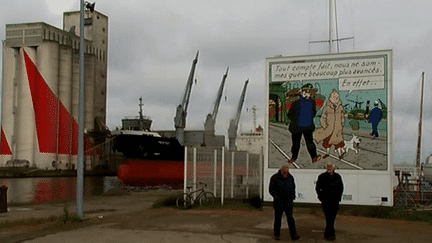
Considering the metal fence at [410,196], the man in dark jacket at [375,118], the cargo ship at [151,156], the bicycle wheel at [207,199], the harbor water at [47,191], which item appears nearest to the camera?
the man in dark jacket at [375,118]

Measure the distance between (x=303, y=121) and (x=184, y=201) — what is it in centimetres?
534

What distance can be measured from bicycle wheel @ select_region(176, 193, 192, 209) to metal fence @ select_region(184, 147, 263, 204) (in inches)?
13.7

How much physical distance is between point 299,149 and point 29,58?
89.2 metres

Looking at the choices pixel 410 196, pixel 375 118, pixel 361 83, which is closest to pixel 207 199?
pixel 375 118

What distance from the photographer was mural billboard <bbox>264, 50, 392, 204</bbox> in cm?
1588

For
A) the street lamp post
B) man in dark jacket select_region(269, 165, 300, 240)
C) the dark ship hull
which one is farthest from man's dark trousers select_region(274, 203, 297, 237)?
the dark ship hull

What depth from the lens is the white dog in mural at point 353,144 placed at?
631 inches

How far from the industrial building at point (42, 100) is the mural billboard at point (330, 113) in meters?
78.5

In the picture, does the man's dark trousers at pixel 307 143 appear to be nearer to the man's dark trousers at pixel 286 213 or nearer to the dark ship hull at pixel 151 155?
the man's dark trousers at pixel 286 213

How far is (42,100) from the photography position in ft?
299

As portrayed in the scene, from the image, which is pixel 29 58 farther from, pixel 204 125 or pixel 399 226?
pixel 399 226

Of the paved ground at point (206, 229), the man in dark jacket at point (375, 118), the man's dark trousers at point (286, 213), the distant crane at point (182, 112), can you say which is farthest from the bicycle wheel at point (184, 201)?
the distant crane at point (182, 112)

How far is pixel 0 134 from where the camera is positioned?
94188mm

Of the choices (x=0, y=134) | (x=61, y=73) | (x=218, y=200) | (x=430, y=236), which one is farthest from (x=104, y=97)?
(x=430, y=236)
